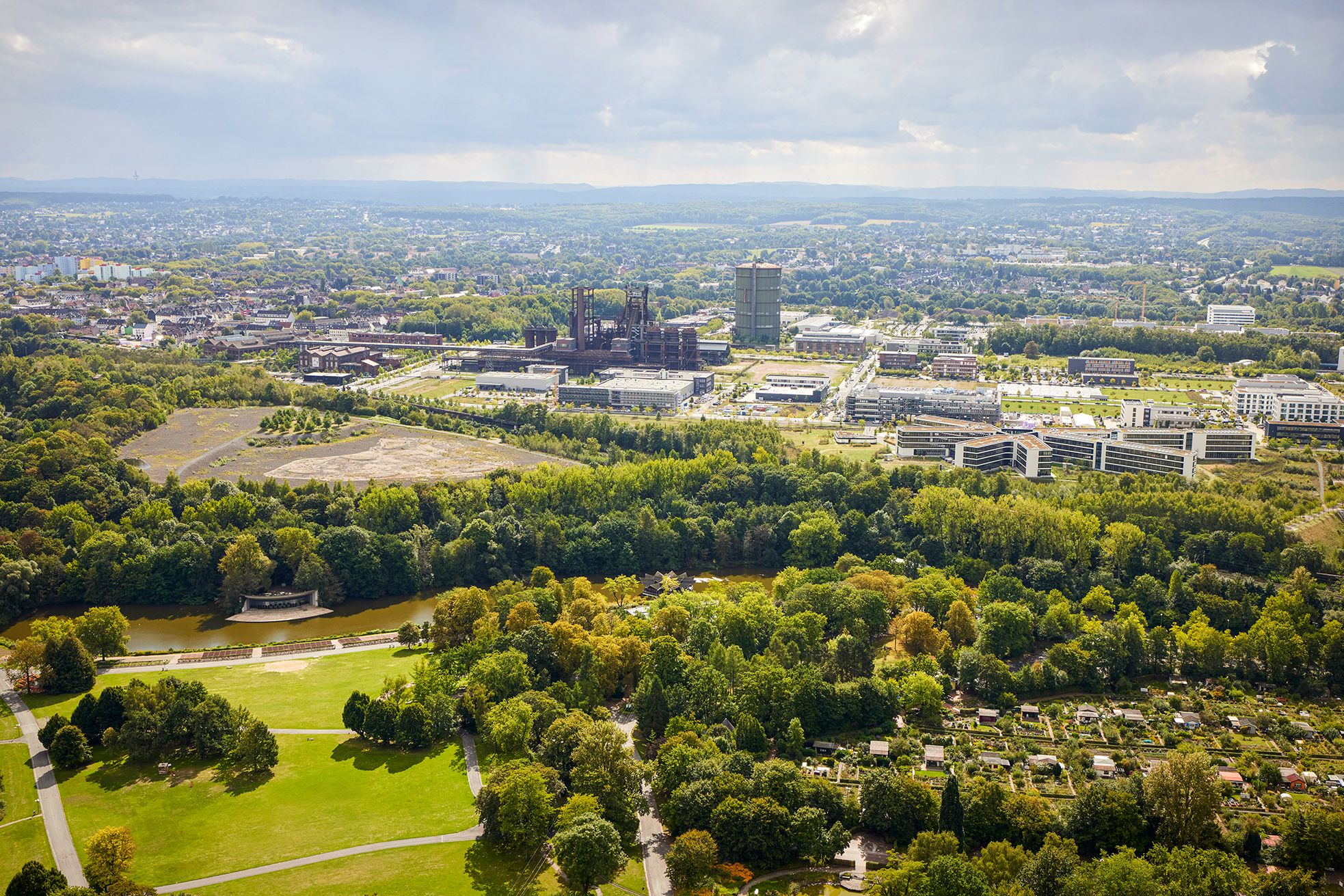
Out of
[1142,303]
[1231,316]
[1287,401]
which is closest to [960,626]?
[1287,401]

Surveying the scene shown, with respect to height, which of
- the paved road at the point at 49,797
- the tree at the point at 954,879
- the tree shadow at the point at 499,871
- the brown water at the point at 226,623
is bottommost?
the brown water at the point at 226,623

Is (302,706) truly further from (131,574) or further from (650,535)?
(650,535)

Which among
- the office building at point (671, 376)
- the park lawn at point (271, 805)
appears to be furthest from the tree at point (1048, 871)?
the office building at point (671, 376)

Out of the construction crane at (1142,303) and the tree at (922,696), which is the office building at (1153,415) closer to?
the tree at (922,696)

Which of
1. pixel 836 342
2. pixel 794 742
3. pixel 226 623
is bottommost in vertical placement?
pixel 226 623

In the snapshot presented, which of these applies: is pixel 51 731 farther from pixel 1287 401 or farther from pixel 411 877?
pixel 1287 401

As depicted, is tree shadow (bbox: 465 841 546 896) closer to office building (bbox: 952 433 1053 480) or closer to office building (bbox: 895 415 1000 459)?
office building (bbox: 952 433 1053 480)

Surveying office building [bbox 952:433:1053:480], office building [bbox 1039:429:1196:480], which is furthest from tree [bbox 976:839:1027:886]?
office building [bbox 1039:429:1196:480]
